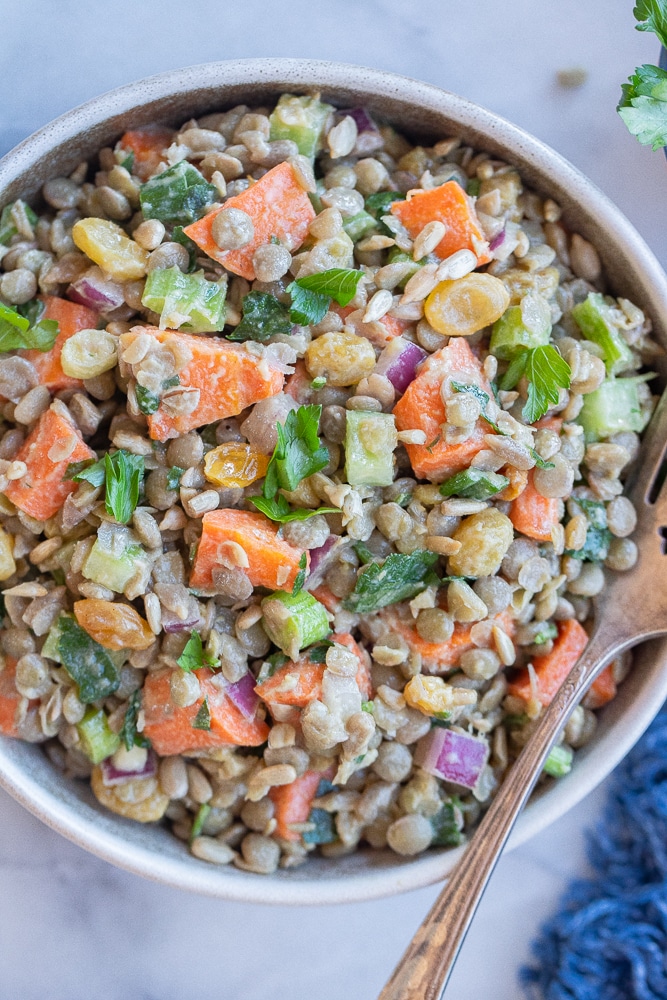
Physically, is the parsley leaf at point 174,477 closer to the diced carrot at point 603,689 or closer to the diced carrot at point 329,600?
the diced carrot at point 329,600

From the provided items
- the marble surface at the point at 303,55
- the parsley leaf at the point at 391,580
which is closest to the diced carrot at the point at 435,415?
the parsley leaf at the point at 391,580

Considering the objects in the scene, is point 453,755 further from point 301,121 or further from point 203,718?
point 301,121

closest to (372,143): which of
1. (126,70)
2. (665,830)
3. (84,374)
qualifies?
(126,70)

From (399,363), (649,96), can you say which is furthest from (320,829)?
(649,96)

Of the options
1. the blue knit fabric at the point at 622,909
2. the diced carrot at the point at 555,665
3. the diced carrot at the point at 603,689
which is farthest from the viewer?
the blue knit fabric at the point at 622,909

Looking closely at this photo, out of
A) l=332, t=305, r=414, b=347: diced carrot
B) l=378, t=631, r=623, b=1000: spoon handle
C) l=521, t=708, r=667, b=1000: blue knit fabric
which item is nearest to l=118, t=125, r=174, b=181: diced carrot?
l=332, t=305, r=414, b=347: diced carrot
